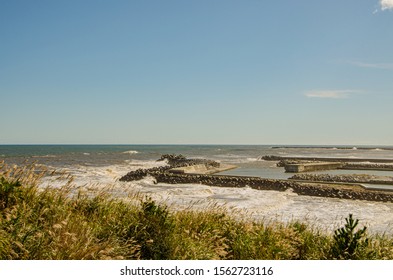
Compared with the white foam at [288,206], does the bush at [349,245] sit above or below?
above

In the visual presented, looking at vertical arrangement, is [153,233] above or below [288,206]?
above

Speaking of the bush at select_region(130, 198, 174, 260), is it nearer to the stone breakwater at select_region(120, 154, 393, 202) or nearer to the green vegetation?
the green vegetation

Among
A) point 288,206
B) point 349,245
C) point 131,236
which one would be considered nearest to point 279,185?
point 288,206

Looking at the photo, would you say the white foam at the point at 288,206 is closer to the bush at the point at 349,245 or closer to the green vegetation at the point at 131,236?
the green vegetation at the point at 131,236

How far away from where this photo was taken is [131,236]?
20.8 feet

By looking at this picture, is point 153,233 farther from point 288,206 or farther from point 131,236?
point 288,206

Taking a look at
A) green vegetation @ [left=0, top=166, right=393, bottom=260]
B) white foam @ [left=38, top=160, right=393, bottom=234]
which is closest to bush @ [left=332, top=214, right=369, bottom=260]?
green vegetation @ [left=0, top=166, right=393, bottom=260]

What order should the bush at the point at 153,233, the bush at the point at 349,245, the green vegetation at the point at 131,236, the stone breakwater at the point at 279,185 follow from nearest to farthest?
the green vegetation at the point at 131,236
the bush at the point at 153,233
the bush at the point at 349,245
the stone breakwater at the point at 279,185

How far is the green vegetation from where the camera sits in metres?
5.14

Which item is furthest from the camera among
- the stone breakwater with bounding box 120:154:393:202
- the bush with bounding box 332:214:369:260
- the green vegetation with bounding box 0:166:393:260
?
the stone breakwater with bounding box 120:154:393:202

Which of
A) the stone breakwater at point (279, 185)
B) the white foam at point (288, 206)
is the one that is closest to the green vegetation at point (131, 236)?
the white foam at point (288, 206)

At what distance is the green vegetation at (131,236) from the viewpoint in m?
5.14

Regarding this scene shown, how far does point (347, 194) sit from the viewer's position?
23406 millimetres
